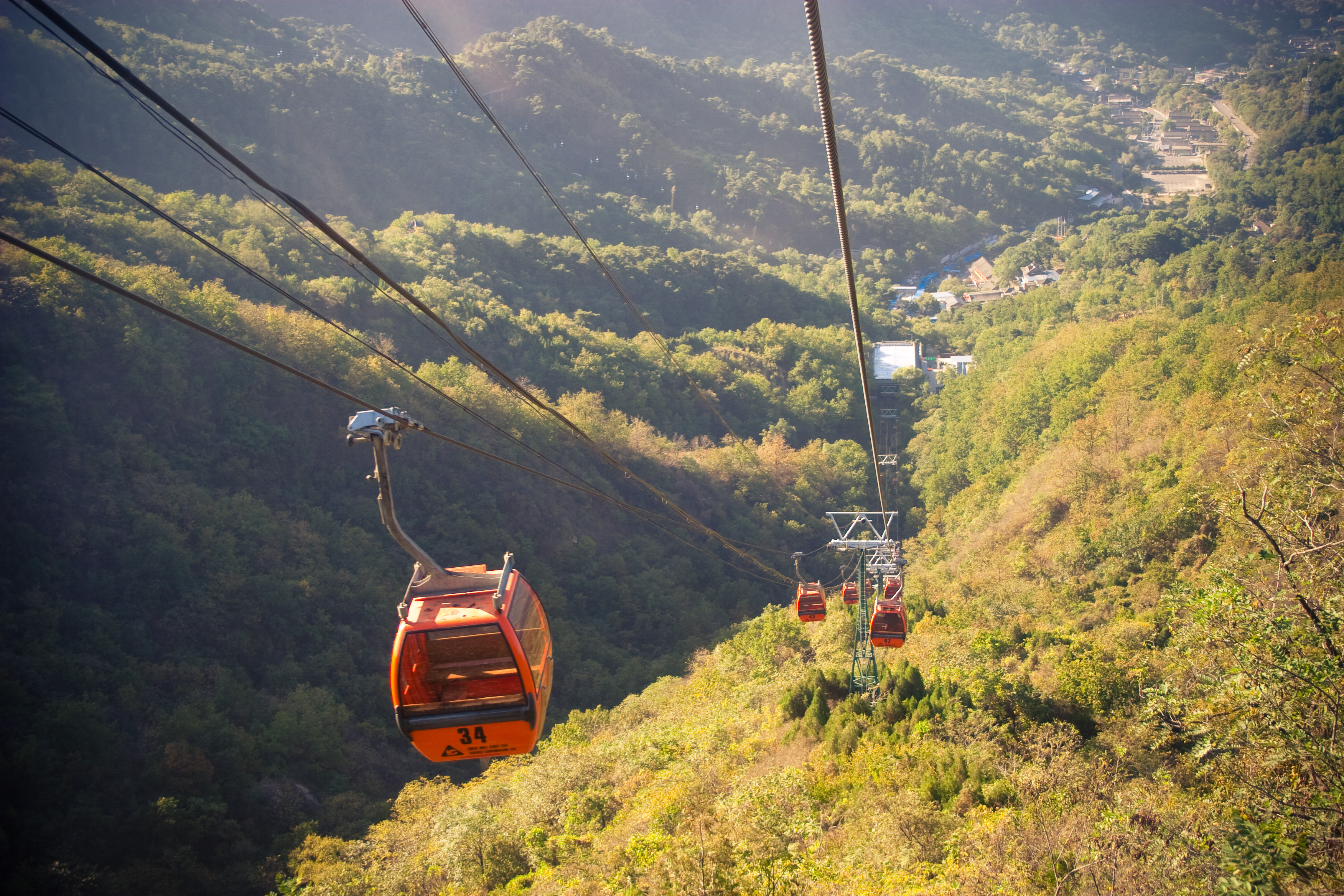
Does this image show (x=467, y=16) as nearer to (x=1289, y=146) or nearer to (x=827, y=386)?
(x=827, y=386)

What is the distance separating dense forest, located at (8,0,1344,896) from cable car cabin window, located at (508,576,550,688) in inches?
158

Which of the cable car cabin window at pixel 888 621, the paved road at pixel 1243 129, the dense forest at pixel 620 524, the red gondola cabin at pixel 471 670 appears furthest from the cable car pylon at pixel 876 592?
the paved road at pixel 1243 129

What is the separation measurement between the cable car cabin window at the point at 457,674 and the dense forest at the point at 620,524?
4057 millimetres

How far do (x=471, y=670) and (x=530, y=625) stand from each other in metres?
0.84

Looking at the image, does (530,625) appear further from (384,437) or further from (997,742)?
(997,742)

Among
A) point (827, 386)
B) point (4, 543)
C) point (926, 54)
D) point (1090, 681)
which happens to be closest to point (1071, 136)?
Result: point (926, 54)

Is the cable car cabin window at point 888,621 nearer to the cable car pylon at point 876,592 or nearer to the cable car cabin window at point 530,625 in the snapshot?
the cable car pylon at point 876,592

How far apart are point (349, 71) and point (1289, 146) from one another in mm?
122804

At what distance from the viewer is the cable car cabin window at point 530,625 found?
859 centimetres

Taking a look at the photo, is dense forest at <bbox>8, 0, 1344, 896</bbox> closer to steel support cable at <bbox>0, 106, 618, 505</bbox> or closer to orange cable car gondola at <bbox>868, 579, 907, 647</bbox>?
steel support cable at <bbox>0, 106, 618, 505</bbox>

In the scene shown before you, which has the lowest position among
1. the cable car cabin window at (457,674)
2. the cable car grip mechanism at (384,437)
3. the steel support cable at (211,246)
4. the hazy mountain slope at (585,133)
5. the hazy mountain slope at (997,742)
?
the hazy mountain slope at (997,742)

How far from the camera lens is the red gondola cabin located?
8195mm

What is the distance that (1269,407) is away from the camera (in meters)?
11.8

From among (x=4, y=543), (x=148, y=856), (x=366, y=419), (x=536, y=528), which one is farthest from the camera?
(x=536, y=528)
